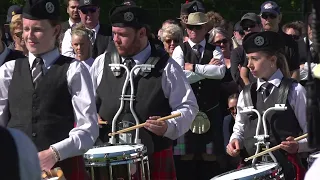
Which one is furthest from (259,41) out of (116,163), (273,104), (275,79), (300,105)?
(116,163)

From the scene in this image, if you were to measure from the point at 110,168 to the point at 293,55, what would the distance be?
3.61 meters

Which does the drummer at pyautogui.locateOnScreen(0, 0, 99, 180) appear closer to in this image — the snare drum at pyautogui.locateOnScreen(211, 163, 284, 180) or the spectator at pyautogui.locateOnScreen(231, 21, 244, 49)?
the snare drum at pyautogui.locateOnScreen(211, 163, 284, 180)

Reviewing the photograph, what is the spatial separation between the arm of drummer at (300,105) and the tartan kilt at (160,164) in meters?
1.00

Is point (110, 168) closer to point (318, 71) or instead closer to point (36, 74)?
point (36, 74)

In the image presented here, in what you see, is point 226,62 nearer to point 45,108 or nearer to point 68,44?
point 68,44

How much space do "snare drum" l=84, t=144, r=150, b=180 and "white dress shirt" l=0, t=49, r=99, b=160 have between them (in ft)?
2.73

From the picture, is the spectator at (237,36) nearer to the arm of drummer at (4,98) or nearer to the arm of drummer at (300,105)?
the arm of drummer at (300,105)

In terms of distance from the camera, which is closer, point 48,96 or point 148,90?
point 48,96

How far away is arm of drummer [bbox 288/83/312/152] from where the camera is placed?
7.05m

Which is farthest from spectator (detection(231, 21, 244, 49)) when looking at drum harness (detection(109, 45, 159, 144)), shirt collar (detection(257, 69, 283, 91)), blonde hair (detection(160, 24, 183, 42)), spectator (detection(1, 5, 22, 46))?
drum harness (detection(109, 45, 159, 144))

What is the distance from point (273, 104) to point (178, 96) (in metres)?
0.80

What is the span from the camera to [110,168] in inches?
257

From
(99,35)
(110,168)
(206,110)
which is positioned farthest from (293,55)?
(110,168)

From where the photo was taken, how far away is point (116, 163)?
21.4 feet
